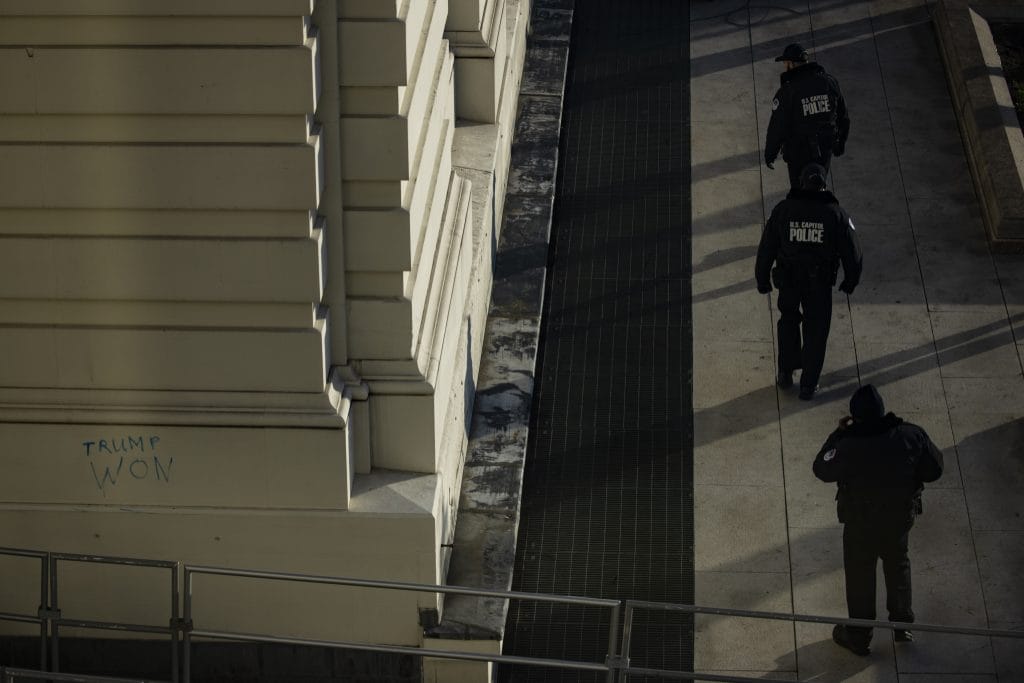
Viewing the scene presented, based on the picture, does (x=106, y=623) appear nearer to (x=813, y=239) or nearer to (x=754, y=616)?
(x=754, y=616)

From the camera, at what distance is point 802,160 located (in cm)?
1555

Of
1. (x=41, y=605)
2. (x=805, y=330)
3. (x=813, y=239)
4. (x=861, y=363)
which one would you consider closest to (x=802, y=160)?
(x=861, y=363)

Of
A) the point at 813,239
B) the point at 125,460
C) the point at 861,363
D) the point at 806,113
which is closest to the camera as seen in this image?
the point at 125,460

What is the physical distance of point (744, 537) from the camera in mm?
12398

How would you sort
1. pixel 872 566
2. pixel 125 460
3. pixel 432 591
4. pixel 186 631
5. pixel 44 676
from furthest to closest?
pixel 872 566, pixel 125 460, pixel 186 631, pixel 432 591, pixel 44 676

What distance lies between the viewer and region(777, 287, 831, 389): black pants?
13453 millimetres

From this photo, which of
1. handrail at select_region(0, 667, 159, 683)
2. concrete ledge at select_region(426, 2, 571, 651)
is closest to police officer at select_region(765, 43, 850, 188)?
concrete ledge at select_region(426, 2, 571, 651)

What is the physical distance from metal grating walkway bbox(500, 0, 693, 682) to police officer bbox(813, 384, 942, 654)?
1.32m

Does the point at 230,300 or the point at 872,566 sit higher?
the point at 230,300

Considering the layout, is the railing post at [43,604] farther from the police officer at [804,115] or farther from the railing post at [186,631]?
the police officer at [804,115]

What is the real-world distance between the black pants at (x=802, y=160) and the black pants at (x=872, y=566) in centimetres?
502

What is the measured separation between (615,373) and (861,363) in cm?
198

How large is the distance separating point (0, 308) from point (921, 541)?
6341 millimetres

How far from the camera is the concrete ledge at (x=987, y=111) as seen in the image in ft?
51.4
